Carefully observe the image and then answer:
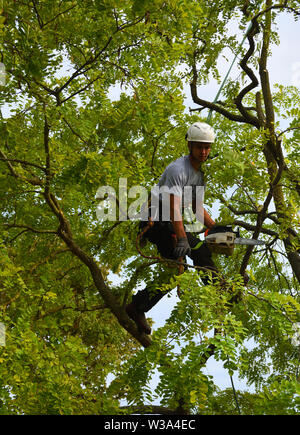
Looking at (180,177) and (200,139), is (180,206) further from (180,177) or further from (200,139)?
(200,139)

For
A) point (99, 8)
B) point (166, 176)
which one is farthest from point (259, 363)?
point (99, 8)

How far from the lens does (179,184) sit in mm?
5500

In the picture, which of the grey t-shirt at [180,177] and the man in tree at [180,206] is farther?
the grey t-shirt at [180,177]

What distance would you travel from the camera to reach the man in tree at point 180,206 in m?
5.30

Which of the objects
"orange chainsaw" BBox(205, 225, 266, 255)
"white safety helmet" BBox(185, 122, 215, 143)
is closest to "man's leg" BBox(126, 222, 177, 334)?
"orange chainsaw" BBox(205, 225, 266, 255)

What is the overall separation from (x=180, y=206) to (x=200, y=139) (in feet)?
2.50

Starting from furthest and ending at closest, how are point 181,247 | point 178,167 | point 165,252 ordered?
point 165,252 < point 178,167 < point 181,247

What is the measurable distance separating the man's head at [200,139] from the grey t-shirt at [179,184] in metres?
0.17

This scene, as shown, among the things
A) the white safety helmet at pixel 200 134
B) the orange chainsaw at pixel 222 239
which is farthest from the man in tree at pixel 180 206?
the orange chainsaw at pixel 222 239

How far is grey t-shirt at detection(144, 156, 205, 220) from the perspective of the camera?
549 centimetres

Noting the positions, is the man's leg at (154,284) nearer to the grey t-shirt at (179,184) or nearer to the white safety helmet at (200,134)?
the grey t-shirt at (179,184)

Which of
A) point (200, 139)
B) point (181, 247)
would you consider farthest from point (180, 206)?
point (200, 139)
